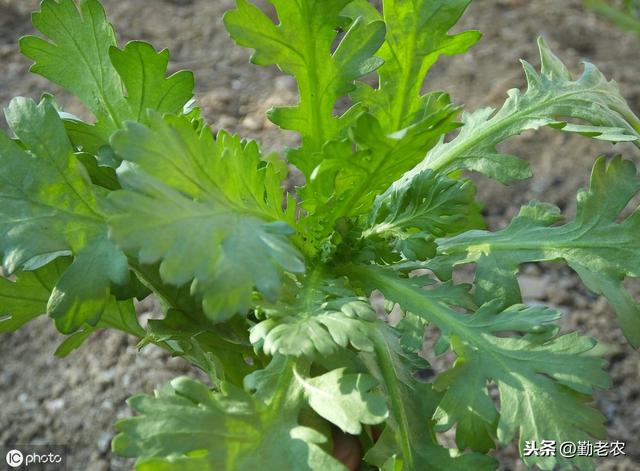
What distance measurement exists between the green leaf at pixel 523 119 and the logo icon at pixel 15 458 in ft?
2.75

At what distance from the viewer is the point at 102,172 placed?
100 centimetres

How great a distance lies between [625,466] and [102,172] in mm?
1117

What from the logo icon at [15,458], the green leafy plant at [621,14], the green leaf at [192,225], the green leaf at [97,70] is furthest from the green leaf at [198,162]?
the green leafy plant at [621,14]

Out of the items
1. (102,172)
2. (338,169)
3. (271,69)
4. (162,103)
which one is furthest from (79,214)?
(271,69)

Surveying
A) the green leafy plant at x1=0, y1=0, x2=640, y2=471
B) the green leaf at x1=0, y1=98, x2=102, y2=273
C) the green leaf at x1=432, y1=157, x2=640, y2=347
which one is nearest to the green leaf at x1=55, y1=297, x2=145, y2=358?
the green leafy plant at x1=0, y1=0, x2=640, y2=471

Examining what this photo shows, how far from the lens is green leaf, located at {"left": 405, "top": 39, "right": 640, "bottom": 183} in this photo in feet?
3.59

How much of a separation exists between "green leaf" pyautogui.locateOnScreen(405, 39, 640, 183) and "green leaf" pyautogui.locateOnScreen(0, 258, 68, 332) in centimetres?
49

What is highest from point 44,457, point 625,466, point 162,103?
point 162,103

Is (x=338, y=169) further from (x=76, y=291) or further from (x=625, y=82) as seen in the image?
(x=625, y=82)

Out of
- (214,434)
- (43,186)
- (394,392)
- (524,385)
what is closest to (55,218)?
(43,186)

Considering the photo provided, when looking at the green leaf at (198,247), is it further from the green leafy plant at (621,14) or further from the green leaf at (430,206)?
the green leafy plant at (621,14)

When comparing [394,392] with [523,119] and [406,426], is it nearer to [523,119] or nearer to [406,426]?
[406,426]

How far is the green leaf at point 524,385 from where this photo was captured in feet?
2.83

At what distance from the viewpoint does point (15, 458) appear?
143 cm
